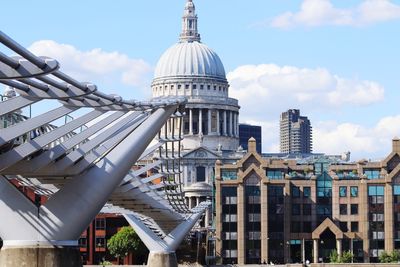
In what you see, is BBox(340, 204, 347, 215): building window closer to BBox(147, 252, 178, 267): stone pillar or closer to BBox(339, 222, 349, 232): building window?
BBox(339, 222, 349, 232): building window

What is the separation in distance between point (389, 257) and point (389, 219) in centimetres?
418

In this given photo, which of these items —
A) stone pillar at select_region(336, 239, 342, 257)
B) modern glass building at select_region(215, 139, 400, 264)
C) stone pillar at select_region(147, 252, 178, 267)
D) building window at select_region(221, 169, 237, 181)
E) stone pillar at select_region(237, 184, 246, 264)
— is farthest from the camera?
building window at select_region(221, 169, 237, 181)

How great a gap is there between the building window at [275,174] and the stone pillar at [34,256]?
79.4m

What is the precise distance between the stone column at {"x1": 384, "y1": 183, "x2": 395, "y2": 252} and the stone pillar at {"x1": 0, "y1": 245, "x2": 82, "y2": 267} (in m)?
75.1

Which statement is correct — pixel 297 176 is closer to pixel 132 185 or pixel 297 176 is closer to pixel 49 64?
pixel 132 185

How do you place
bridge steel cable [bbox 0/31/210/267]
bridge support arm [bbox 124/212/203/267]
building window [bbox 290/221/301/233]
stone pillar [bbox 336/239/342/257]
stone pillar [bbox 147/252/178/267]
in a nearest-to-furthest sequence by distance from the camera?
bridge steel cable [bbox 0/31/210/267], bridge support arm [bbox 124/212/203/267], stone pillar [bbox 147/252/178/267], stone pillar [bbox 336/239/342/257], building window [bbox 290/221/301/233]

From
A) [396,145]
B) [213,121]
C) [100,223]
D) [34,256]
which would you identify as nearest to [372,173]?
[396,145]

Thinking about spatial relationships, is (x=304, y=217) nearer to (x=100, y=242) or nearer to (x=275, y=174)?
(x=275, y=174)

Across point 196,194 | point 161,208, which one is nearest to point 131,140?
point 161,208

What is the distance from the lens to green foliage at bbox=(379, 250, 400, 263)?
4149 inches

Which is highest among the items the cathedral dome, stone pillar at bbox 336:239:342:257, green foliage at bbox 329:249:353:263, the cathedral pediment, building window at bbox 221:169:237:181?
the cathedral dome

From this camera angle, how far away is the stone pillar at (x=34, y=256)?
35.0 meters

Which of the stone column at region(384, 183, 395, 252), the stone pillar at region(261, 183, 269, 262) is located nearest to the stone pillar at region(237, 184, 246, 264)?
the stone pillar at region(261, 183, 269, 262)

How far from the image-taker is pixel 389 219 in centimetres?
10869
